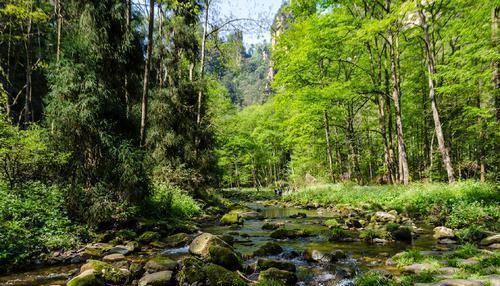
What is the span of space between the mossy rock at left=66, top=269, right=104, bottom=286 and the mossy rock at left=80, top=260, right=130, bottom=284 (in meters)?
0.23

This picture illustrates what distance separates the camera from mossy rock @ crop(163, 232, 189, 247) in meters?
8.99

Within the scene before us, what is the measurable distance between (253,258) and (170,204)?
606 cm

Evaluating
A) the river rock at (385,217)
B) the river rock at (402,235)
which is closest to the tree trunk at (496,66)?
the river rock at (385,217)

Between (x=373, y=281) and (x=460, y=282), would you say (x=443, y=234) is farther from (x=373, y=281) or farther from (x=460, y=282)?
(x=373, y=281)

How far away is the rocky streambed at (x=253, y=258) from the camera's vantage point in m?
5.79

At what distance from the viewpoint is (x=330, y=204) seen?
1841 centimetres

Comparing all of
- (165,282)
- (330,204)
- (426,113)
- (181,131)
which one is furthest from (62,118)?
(426,113)

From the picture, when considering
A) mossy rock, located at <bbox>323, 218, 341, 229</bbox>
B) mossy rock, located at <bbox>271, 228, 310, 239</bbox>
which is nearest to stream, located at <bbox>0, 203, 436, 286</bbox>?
mossy rock, located at <bbox>271, 228, 310, 239</bbox>

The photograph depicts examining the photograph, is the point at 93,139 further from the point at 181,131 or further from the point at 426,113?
the point at 426,113

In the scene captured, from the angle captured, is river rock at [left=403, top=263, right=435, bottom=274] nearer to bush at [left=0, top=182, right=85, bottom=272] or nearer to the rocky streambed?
the rocky streambed

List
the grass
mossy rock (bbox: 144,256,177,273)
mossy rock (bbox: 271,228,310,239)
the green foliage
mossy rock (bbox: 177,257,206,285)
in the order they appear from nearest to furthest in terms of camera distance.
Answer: mossy rock (bbox: 177,257,206,285) < mossy rock (bbox: 144,256,177,273) < the green foliage < the grass < mossy rock (bbox: 271,228,310,239)

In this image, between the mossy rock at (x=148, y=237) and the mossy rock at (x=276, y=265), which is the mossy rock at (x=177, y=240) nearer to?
the mossy rock at (x=148, y=237)

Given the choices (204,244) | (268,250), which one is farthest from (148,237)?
(268,250)

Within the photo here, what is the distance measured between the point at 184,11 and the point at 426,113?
1786cm
